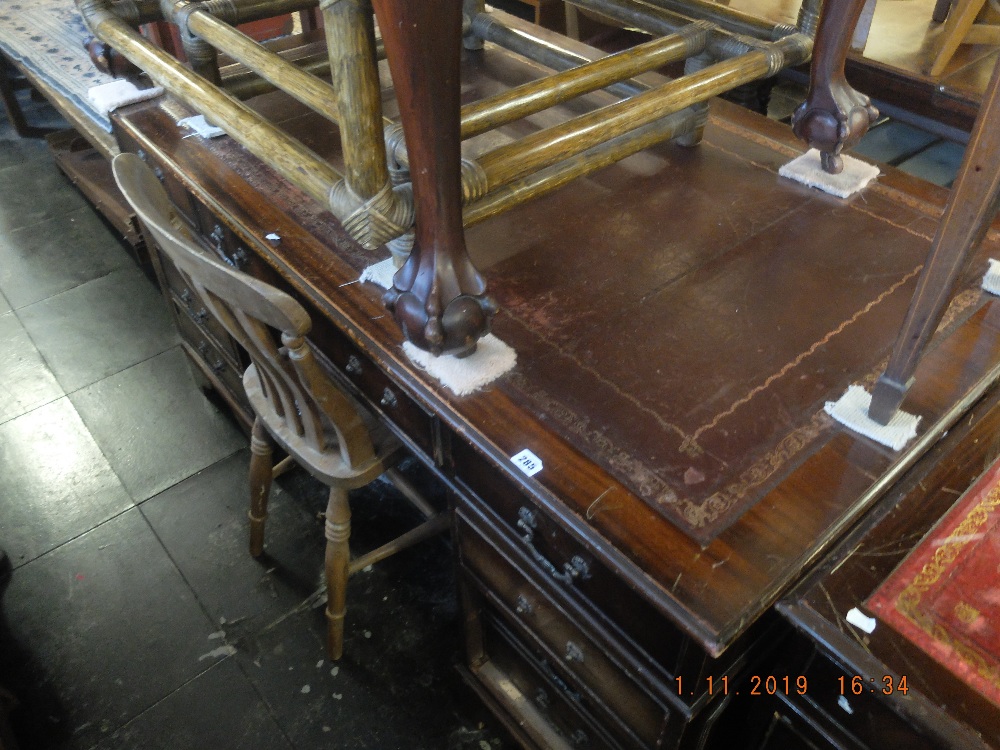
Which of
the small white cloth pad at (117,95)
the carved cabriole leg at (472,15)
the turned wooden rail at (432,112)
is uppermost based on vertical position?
the turned wooden rail at (432,112)

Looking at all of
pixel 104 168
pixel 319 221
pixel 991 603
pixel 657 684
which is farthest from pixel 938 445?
pixel 104 168

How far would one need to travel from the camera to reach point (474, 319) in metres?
1.00

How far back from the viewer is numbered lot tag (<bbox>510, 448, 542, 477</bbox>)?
36.4 inches

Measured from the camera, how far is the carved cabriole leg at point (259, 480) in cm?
174

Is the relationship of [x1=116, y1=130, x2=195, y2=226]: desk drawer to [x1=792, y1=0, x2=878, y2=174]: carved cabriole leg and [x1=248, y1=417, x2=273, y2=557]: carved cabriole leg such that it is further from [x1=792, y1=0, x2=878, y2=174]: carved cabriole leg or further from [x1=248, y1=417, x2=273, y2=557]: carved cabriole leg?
[x1=792, y1=0, x2=878, y2=174]: carved cabriole leg

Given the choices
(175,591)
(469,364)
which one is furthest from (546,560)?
(175,591)

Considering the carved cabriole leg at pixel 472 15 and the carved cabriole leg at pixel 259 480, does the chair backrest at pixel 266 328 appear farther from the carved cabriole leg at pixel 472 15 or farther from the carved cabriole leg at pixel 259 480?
the carved cabriole leg at pixel 472 15

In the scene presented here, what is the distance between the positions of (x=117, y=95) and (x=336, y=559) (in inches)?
46.4

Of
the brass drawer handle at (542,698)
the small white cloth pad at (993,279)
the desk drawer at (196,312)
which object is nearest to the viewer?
the small white cloth pad at (993,279)

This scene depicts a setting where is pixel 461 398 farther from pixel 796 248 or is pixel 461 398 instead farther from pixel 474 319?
pixel 796 248

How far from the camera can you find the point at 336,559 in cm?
159

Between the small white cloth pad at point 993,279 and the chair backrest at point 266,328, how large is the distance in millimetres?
1049

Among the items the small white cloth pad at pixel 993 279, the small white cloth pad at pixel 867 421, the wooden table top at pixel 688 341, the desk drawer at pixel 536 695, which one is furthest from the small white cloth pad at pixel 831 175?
the desk drawer at pixel 536 695

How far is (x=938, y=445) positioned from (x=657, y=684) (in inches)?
20.2
